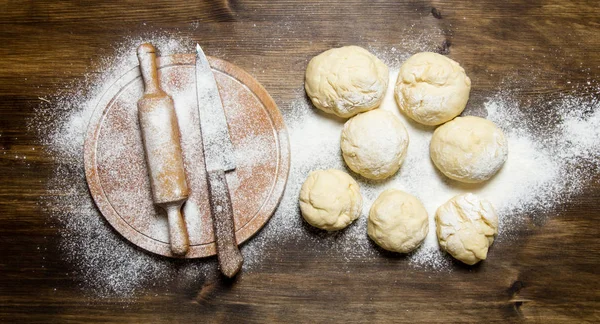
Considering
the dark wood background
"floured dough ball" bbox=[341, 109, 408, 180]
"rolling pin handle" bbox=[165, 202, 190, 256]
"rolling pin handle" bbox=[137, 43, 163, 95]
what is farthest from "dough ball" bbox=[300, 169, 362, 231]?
"rolling pin handle" bbox=[137, 43, 163, 95]

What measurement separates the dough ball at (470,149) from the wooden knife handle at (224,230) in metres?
0.75

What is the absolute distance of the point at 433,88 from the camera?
1.59 m

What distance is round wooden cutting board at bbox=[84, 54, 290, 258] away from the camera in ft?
5.38

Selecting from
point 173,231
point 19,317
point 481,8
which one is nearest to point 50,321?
point 19,317

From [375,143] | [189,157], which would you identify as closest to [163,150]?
[189,157]

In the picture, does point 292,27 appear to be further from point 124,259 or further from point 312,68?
point 124,259

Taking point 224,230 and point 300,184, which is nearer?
point 224,230

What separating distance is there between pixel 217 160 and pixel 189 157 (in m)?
0.12

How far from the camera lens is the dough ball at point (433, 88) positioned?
1.58m

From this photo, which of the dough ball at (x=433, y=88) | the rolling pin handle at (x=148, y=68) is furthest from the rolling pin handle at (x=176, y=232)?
the dough ball at (x=433, y=88)

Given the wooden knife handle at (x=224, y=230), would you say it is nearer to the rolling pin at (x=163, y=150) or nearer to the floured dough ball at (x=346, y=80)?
the rolling pin at (x=163, y=150)

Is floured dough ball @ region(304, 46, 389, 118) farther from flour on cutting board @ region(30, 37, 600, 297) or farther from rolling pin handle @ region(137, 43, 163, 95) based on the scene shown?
rolling pin handle @ region(137, 43, 163, 95)

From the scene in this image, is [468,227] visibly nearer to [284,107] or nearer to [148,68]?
[284,107]

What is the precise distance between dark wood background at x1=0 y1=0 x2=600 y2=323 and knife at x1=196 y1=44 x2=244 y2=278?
5.4 inches
